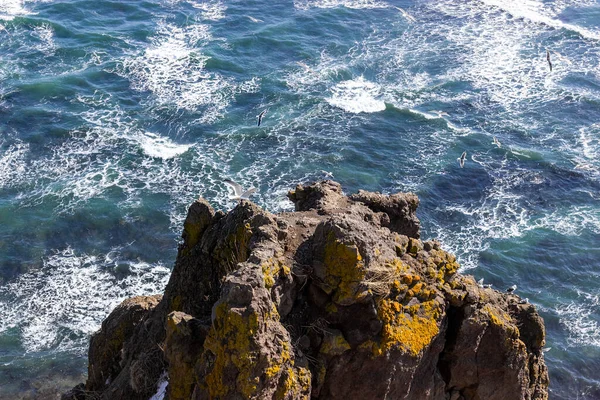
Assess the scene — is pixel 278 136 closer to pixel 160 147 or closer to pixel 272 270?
pixel 160 147

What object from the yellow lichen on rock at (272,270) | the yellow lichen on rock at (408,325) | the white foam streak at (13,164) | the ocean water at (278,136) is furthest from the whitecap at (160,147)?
the yellow lichen on rock at (272,270)

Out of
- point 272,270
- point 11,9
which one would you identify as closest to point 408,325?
point 272,270

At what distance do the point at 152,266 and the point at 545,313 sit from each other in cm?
2041

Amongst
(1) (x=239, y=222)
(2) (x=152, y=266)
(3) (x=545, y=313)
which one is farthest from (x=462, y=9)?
(1) (x=239, y=222)

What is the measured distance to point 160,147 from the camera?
45906 mm

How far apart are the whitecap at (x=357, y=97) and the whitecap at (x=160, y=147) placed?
12.8 metres

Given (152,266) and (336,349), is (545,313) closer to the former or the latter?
(152,266)

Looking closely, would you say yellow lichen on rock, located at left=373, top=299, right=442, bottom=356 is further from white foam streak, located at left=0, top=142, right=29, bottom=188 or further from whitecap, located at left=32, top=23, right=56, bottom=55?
whitecap, located at left=32, top=23, right=56, bottom=55

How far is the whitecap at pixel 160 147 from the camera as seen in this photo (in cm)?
4531

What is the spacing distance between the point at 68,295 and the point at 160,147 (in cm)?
1480

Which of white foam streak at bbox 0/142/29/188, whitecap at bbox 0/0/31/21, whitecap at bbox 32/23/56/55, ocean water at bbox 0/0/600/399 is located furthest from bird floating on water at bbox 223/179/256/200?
whitecap at bbox 0/0/31/21

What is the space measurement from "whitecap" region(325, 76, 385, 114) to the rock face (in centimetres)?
3435

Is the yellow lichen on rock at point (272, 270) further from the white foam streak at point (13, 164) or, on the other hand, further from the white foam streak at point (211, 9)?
the white foam streak at point (211, 9)

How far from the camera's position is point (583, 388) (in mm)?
31781
